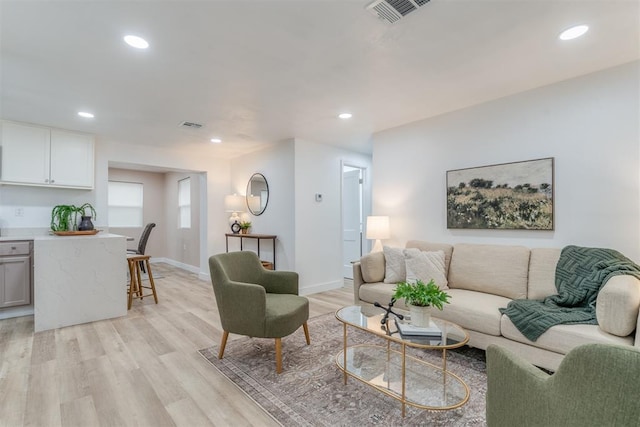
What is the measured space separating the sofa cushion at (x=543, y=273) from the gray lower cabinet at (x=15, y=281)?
544cm

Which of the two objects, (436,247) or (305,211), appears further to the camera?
(305,211)

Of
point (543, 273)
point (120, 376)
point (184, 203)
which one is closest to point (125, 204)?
point (184, 203)

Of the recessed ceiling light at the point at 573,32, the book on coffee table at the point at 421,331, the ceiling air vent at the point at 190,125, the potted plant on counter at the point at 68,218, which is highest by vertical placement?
the recessed ceiling light at the point at 573,32

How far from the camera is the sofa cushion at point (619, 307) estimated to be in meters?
1.78

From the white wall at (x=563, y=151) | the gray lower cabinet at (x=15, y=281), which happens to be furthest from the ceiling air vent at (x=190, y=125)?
the white wall at (x=563, y=151)

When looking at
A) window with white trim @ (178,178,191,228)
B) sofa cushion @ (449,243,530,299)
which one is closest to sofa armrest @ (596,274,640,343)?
sofa cushion @ (449,243,530,299)

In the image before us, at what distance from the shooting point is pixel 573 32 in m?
2.02

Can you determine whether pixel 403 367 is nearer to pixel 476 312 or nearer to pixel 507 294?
pixel 476 312

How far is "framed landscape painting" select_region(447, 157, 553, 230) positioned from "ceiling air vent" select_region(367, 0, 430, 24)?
2.02 meters

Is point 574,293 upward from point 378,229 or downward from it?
downward

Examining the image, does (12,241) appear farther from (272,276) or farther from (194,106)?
(272,276)

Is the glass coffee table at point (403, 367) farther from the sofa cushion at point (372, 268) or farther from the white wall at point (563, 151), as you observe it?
the white wall at point (563, 151)

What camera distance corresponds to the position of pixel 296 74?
2.54m

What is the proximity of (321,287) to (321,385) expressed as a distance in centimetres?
271
